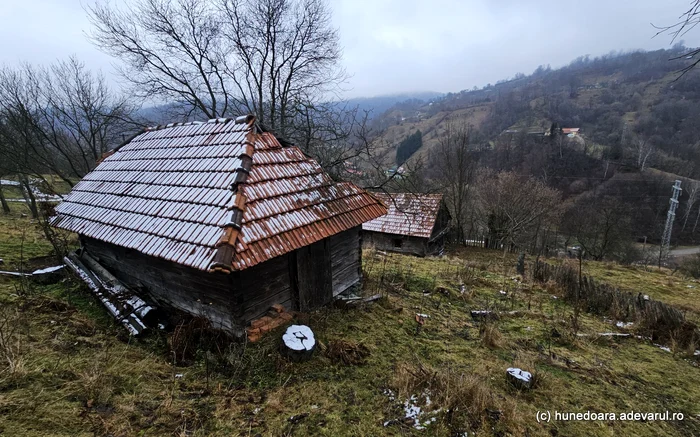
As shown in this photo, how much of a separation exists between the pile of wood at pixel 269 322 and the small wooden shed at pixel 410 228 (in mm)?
14538

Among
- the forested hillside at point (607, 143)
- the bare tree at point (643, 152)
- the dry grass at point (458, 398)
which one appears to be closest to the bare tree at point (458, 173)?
the forested hillside at point (607, 143)

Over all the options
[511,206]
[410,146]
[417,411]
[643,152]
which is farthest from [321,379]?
[410,146]

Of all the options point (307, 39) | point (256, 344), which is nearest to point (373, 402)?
point (256, 344)

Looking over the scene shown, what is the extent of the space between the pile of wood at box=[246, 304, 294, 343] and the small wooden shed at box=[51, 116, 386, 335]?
123 millimetres

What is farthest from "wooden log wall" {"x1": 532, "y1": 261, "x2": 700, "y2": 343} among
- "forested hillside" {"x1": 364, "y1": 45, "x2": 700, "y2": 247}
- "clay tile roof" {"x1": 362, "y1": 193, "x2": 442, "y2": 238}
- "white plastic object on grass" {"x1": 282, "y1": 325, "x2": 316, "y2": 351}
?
"forested hillside" {"x1": 364, "y1": 45, "x2": 700, "y2": 247}

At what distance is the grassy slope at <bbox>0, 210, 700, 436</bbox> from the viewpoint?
3.37 meters

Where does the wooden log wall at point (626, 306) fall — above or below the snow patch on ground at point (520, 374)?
below

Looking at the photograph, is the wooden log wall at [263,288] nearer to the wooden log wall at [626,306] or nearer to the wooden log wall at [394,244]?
the wooden log wall at [626,306]

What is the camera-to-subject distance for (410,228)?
2009 cm

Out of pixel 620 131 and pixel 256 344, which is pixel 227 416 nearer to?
pixel 256 344

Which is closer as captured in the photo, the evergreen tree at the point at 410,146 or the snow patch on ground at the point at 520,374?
the snow patch on ground at the point at 520,374

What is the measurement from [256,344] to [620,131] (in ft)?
280

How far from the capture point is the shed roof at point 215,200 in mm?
4629

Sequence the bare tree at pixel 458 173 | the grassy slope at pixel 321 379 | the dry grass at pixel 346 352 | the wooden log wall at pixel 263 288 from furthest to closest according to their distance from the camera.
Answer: the bare tree at pixel 458 173, the wooden log wall at pixel 263 288, the dry grass at pixel 346 352, the grassy slope at pixel 321 379
